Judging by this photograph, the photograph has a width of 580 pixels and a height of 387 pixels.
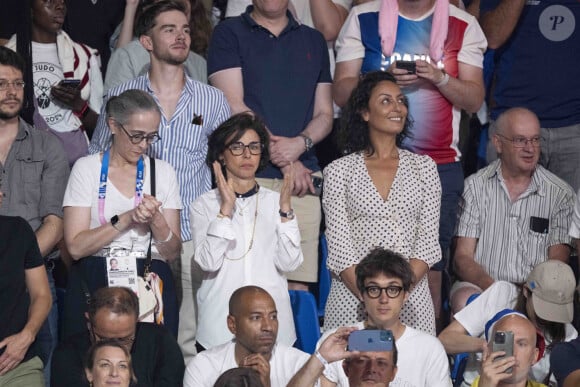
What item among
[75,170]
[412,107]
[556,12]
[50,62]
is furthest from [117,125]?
[556,12]

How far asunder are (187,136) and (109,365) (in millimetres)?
1862

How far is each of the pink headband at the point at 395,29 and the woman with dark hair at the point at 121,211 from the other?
5.35 ft

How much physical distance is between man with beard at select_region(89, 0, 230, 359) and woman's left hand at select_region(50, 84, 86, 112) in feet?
1.00

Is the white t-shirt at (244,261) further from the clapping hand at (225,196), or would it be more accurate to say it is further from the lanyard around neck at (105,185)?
the lanyard around neck at (105,185)

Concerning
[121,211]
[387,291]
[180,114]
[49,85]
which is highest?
[49,85]

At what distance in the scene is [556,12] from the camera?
852 cm

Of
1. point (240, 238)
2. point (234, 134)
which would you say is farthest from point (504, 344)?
point (234, 134)

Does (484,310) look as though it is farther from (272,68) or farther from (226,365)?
(272,68)

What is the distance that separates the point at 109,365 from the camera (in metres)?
5.93

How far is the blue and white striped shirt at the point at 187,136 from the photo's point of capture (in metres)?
7.37

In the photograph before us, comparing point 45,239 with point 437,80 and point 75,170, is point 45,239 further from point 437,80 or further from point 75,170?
point 437,80

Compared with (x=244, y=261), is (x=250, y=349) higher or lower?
lower

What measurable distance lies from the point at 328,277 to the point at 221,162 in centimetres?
116

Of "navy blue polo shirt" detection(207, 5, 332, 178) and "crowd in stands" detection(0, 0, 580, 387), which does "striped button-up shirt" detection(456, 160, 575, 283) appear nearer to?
"crowd in stands" detection(0, 0, 580, 387)
